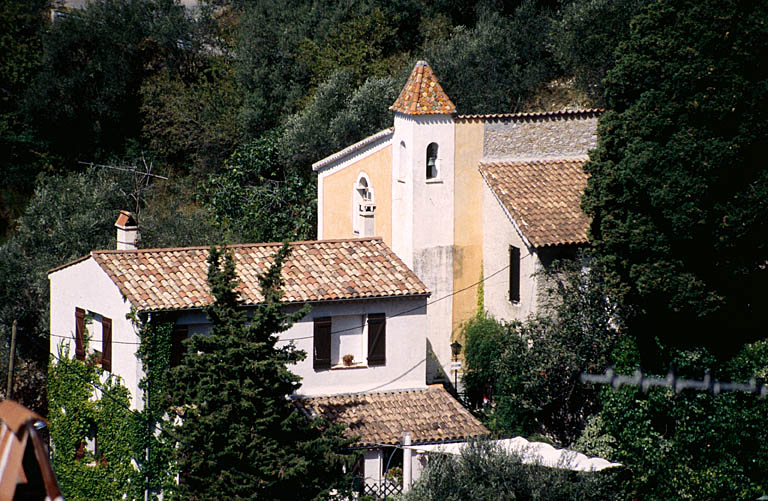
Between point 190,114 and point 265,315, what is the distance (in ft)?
72.4

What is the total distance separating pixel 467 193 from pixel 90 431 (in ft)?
33.2

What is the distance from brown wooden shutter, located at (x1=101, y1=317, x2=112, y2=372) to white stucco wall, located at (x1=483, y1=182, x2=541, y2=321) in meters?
8.87

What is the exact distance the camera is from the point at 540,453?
67.2ft

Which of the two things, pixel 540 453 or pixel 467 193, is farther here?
pixel 467 193

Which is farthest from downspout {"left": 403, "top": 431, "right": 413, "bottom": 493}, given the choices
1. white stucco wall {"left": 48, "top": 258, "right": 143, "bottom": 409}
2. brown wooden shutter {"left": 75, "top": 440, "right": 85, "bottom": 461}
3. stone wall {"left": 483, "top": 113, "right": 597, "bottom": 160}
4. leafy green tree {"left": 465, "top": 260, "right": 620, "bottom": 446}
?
stone wall {"left": 483, "top": 113, "right": 597, "bottom": 160}

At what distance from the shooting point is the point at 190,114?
3941 centimetres

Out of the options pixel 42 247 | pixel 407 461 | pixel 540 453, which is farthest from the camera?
pixel 42 247

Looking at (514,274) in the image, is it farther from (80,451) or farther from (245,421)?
(80,451)

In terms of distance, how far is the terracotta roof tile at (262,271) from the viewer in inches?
850

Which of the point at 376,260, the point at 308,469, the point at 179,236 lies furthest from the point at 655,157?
the point at 179,236

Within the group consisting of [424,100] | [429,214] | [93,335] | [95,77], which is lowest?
[93,335]

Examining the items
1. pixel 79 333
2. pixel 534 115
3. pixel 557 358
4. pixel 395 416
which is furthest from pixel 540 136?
pixel 79 333

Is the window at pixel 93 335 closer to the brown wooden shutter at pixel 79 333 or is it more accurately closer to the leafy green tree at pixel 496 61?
the brown wooden shutter at pixel 79 333

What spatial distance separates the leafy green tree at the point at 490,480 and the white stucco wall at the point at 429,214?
6118 mm
